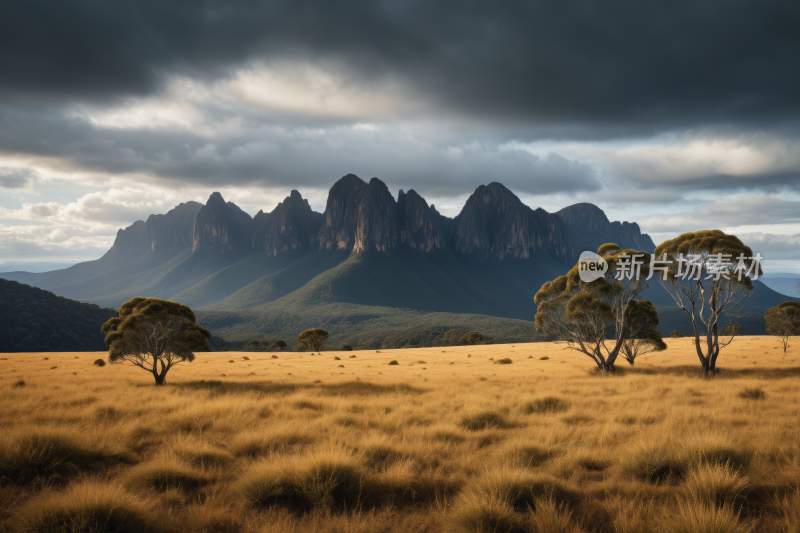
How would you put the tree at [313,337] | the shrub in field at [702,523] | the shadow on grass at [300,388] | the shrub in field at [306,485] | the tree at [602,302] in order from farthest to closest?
the tree at [313,337], the tree at [602,302], the shadow on grass at [300,388], the shrub in field at [306,485], the shrub in field at [702,523]

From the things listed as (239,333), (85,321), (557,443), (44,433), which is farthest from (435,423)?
(239,333)

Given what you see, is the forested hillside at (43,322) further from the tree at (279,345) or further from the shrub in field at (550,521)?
the shrub in field at (550,521)

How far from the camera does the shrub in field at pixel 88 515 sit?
4.69m

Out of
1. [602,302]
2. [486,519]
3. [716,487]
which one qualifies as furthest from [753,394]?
[486,519]

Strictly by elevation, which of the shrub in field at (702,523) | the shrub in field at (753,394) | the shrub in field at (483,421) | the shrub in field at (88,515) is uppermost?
the shrub in field at (702,523)

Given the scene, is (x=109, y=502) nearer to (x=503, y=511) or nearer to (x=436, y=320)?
(x=503, y=511)

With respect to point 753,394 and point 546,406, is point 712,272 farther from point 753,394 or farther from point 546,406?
point 546,406

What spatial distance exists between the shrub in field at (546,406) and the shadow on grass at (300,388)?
6101 mm

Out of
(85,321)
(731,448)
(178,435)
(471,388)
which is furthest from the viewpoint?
(85,321)

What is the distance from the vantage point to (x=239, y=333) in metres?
172

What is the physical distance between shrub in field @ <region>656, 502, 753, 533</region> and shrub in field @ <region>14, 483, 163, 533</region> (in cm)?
696

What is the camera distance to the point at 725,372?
23.5 metres

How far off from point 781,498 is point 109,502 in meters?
10.2

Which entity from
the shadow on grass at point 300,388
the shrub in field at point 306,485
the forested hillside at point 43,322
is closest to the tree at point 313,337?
the shadow on grass at point 300,388
